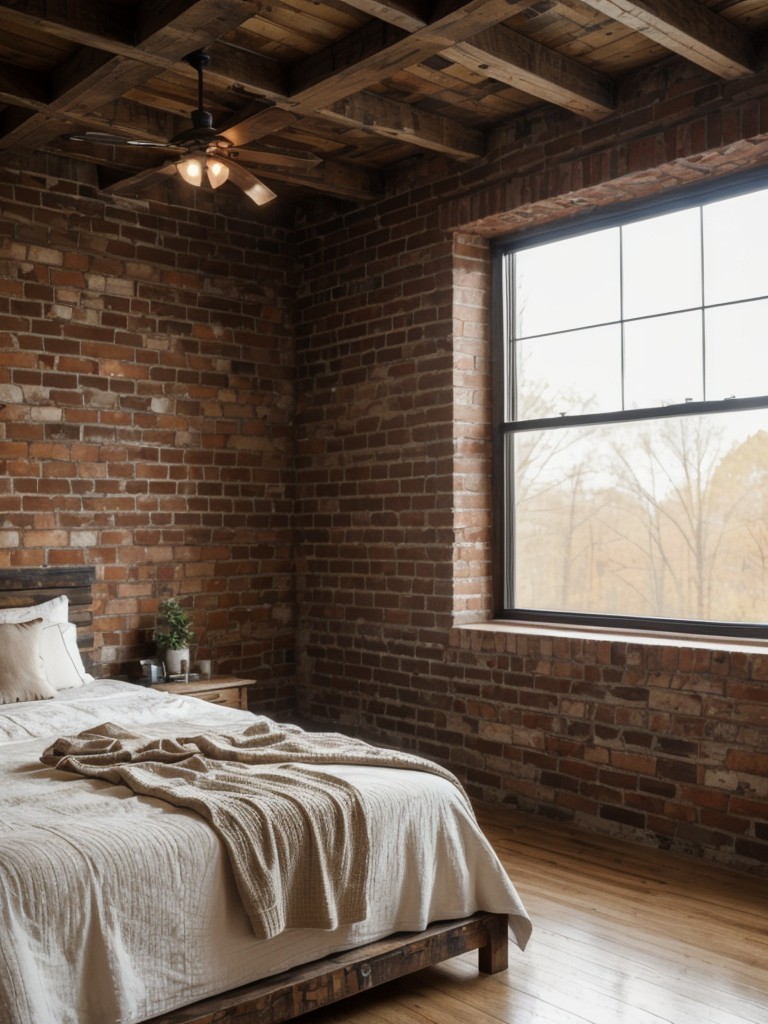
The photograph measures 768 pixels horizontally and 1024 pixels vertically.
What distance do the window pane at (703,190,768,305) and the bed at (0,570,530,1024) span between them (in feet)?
8.53

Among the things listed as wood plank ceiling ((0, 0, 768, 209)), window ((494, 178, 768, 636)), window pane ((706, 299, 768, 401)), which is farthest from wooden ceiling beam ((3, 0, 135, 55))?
window pane ((706, 299, 768, 401))

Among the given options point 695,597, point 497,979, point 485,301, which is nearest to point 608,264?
point 485,301

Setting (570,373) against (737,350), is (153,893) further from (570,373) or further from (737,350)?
(570,373)

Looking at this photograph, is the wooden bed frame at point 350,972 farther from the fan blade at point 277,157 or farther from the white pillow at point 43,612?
the fan blade at point 277,157

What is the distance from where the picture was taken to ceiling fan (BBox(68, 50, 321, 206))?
12.3 feet

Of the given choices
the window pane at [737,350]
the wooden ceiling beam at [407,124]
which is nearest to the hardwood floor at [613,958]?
the window pane at [737,350]

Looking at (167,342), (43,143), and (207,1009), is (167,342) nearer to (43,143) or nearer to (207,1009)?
(43,143)

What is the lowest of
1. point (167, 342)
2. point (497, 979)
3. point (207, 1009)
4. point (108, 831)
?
point (497, 979)

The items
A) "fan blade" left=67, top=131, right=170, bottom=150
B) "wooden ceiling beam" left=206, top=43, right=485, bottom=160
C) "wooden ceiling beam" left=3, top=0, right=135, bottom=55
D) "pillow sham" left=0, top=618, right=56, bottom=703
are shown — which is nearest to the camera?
"wooden ceiling beam" left=3, top=0, right=135, bottom=55

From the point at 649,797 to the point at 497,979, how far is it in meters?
1.51

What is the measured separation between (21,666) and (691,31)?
12.3ft

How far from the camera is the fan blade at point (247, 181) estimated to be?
3959 mm

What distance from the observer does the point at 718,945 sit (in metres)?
3.31

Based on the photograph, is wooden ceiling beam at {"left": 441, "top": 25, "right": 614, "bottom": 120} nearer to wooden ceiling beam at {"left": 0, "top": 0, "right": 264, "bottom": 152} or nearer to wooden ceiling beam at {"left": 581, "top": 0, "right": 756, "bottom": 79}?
wooden ceiling beam at {"left": 581, "top": 0, "right": 756, "bottom": 79}
